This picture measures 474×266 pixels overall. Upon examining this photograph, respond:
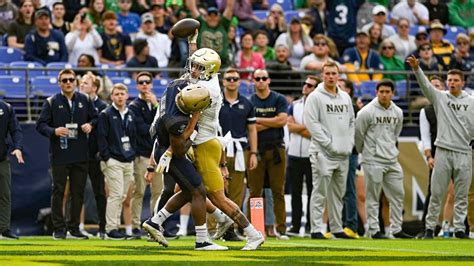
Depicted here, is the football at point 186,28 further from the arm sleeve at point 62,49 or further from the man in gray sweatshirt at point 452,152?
the arm sleeve at point 62,49

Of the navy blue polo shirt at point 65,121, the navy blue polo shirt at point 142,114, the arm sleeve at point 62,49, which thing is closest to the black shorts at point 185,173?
the navy blue polo shirt at point 65,121

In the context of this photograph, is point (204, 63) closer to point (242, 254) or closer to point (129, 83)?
point (242, 254)

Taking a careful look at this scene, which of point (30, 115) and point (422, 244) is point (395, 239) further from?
point (30, 115)

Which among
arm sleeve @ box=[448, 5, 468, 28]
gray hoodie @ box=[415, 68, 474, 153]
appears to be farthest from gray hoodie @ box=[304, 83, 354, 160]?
arm sleeve @ box=[448, 5, 468, 28]

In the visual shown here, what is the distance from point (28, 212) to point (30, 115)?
1.48 meters

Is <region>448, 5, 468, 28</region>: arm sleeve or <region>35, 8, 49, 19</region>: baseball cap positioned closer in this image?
<region>35, 8, 49, 19</region>: baseball cap

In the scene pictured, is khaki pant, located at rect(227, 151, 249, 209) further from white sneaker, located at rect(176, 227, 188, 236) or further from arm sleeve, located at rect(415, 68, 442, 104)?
arm sleeve, located at rect(415, 68, 442, 104)

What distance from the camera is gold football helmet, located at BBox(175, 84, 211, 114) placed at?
504 inches

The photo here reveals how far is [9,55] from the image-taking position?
68.4 ft

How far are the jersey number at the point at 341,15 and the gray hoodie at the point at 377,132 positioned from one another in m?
6.60

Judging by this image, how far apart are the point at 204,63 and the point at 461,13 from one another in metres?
14.3

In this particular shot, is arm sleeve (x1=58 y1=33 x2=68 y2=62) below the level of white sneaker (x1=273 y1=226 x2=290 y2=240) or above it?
above

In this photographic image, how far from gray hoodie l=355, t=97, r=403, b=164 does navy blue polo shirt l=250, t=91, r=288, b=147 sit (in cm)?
108

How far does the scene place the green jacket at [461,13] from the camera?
1051 inches
